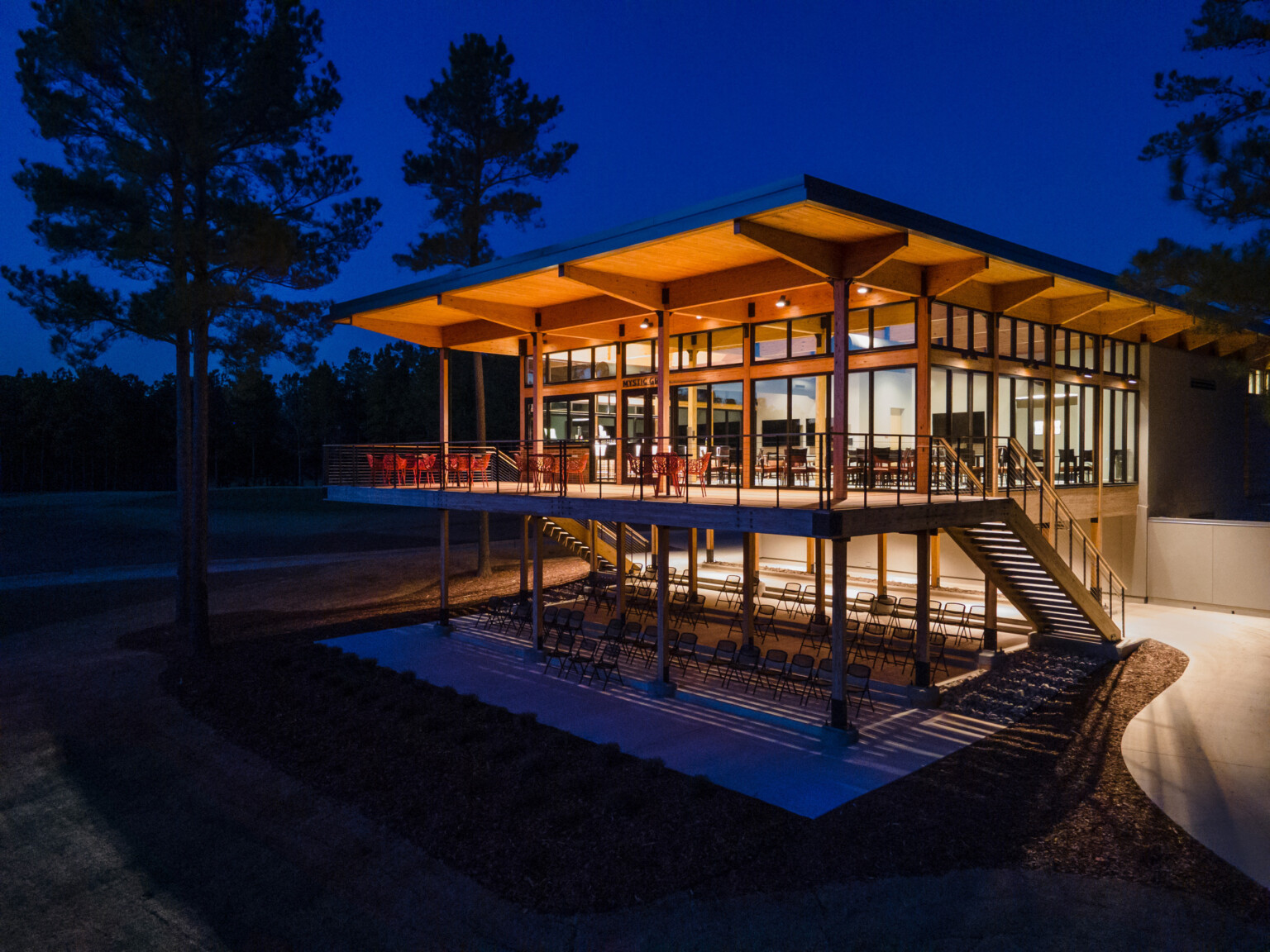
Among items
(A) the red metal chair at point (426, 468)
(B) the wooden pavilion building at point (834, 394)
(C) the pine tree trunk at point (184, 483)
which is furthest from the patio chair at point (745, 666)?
(C) the pine tree trunk at point (184, 483)

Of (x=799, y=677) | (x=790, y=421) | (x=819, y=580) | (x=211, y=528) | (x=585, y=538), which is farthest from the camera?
(x=211, y=528)

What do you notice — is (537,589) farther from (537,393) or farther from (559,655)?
(537,393)

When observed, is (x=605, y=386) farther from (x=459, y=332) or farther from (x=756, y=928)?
(x=756, y=928)

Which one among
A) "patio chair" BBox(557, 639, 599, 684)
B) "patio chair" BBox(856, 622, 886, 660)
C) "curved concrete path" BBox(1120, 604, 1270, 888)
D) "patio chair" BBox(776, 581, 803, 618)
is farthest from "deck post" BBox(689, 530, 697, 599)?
"curved concrete path" BBox(1120, 604, 1270, 888)

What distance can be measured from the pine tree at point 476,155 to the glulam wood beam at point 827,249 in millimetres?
15498

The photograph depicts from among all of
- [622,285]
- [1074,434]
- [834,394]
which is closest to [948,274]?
[834,394]

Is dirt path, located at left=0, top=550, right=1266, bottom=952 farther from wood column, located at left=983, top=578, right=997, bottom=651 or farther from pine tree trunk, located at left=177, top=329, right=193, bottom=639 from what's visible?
wood column, located at left=983, top=578, right=997, bottom=651

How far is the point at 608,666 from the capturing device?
43.2 ft

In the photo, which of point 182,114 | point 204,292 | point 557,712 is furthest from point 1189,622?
point 182,114

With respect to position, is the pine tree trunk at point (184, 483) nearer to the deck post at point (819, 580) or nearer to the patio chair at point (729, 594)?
the patio chair at point (729, 594)

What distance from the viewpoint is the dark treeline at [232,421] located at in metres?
51.6

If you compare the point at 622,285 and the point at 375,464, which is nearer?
the point at 622,285

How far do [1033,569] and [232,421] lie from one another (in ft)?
213

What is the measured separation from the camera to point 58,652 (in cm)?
1574
